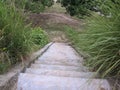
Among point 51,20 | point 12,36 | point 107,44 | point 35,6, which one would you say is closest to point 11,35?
point 12,36

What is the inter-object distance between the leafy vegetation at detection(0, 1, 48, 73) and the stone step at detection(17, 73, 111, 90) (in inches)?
25.1

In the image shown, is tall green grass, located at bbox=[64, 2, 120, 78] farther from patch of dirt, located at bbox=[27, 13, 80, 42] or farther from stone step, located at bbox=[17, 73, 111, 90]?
patch of dirt, located at bbox=[27, 13, 80, 42]

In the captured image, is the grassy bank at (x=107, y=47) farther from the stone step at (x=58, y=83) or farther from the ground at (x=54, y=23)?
the ground at (x=54, y=23)

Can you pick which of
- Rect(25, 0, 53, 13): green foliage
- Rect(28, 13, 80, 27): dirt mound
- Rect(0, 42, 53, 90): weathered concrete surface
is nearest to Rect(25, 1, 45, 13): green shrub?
Rect(25, 0, 53, 13): green foliage

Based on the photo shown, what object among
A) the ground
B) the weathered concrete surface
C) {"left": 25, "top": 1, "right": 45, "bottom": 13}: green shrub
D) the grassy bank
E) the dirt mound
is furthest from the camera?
the dirt mound

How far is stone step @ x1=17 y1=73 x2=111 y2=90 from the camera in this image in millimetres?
3977

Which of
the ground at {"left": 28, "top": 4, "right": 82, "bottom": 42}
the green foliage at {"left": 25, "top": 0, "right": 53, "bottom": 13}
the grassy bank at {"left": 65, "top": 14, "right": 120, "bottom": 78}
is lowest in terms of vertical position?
the ground at {"left": 28, "top": 4, "right": 82, "bottom": 42}

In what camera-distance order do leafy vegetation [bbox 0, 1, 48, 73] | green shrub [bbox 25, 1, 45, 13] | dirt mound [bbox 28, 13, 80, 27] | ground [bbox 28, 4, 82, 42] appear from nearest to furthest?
leafy vegetation [bbox 0, 1, 48, 73], green shrub [bbox 25, 1, 45, 13], ground [bbox 28, 4, 82, 42], dirt mound [bbox 28, 13, 80, 27]

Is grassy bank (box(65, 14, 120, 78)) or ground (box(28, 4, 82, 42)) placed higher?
grassy bank (box(65, 14, 120, 78))

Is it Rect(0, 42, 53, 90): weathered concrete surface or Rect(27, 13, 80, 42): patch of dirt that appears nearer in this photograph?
Rect(0, 42, 53, 90): weathered concrete surface

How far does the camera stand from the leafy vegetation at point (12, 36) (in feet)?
16.3

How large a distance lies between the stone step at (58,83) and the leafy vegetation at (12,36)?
0.64 metres

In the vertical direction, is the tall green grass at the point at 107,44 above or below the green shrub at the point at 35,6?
above

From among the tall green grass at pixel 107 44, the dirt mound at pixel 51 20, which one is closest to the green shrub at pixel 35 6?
the dirt mound at pixel 51 20
